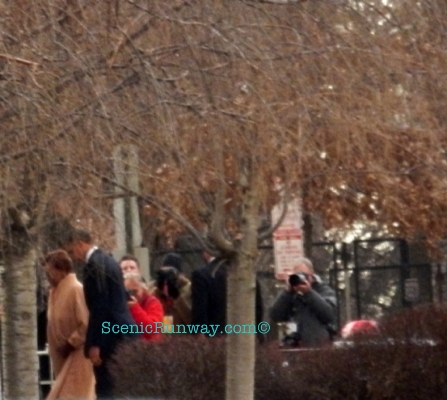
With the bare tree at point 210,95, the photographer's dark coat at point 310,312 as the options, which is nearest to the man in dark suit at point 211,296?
the photographer's dark coat at point 310,312

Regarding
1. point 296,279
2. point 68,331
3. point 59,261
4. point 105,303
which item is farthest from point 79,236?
point 296,279

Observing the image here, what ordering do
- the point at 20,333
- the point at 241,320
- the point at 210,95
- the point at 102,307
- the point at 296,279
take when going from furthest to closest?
1. the point at 296,279
2. the point at 102,307
3. the point at 20,333
4. the point at 241,320
5. the point at 210,95

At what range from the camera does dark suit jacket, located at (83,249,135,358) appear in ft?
29.8

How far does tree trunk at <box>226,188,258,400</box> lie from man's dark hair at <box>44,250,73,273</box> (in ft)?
6.58

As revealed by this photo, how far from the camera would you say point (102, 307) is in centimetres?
920

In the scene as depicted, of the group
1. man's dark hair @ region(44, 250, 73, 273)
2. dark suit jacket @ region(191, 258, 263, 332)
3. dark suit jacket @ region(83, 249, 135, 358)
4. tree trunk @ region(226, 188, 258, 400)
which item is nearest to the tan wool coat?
man's dark hair @ region(44, 250, 73, 273)

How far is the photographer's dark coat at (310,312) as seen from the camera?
1016cm

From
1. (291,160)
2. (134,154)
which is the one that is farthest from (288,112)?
(134,154)

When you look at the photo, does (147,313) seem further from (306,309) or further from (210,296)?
(306,309)

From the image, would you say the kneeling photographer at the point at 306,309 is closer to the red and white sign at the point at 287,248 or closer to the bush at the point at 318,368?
the red and white sign at the point at 287,248

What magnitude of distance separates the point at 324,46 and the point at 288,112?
1.49 ft

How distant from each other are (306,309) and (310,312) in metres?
0.04

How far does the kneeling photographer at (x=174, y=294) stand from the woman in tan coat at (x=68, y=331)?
130cm

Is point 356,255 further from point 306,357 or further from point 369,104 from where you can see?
point 369,104
